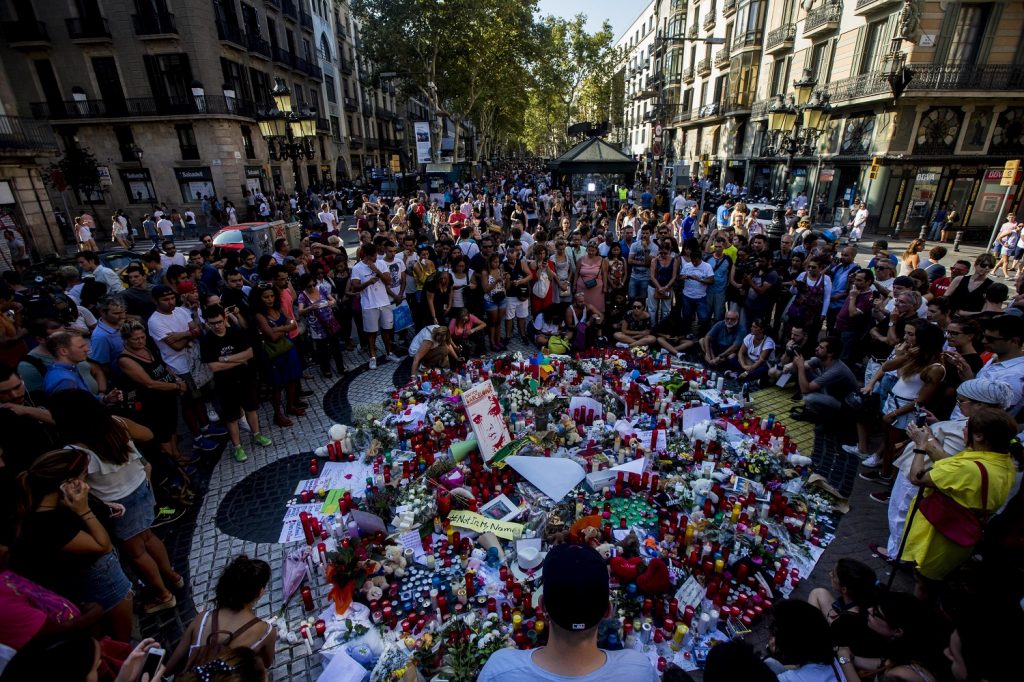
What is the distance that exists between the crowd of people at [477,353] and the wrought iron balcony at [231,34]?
73.1 feet

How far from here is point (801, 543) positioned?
4715 millimetres

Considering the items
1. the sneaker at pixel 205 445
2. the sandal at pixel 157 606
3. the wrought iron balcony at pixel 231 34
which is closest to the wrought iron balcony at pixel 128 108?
the wrought iron balcony at pixel 231 34

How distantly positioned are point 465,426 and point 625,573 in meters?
2.89

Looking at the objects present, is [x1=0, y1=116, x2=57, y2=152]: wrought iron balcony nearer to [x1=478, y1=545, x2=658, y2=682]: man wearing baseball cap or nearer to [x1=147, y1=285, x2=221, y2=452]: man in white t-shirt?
[x1=147, y1=285, x2=221, y2=452]: man in white t-shirt

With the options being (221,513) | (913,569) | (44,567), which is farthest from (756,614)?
(221,513)

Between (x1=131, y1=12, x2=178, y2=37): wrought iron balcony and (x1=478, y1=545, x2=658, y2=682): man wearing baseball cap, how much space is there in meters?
32.3

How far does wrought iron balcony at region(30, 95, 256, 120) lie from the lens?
25.0 m

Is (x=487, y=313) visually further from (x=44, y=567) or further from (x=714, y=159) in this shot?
(x=714, y=159)

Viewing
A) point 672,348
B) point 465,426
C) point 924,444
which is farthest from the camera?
point 672,348

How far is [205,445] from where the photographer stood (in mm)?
6449

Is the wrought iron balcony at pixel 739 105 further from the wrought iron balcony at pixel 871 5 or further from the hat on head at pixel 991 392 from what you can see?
the hat on head at pixel 991 392

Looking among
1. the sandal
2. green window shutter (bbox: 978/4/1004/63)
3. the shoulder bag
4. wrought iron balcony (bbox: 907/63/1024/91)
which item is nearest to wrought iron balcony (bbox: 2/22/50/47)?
the sandal

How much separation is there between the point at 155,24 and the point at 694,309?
30.0m

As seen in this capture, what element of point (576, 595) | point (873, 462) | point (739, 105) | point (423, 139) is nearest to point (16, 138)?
point (423, 139)
